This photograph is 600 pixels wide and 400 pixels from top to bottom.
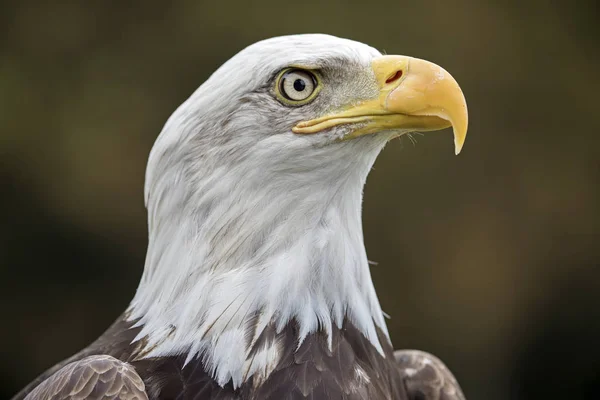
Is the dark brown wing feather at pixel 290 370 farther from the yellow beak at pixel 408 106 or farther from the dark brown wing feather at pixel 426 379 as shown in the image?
the yellow beak at pixel 408 106

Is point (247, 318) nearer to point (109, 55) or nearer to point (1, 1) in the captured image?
point (109, 55)

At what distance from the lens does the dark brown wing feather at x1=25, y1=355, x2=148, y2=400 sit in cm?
221

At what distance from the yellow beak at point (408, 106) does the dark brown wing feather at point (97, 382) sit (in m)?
0.88

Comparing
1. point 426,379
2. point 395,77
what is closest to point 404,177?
point 426,379

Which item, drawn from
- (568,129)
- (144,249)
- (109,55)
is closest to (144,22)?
(109,55)

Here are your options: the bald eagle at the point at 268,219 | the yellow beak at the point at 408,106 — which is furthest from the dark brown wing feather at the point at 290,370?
the yellow beak at the point at 408,106

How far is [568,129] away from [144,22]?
345 centimetres

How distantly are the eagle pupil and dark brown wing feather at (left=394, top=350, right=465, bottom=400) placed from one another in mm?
1200

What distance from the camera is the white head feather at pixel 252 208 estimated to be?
234 cm

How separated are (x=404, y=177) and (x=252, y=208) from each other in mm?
3838

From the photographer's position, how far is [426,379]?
3.01m

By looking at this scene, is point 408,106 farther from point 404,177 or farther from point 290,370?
point 404,177

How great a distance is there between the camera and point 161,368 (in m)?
2.33

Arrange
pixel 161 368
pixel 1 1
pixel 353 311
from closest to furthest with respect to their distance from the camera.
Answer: pixel 161 368
pixel 353 311
pixel 1 1
